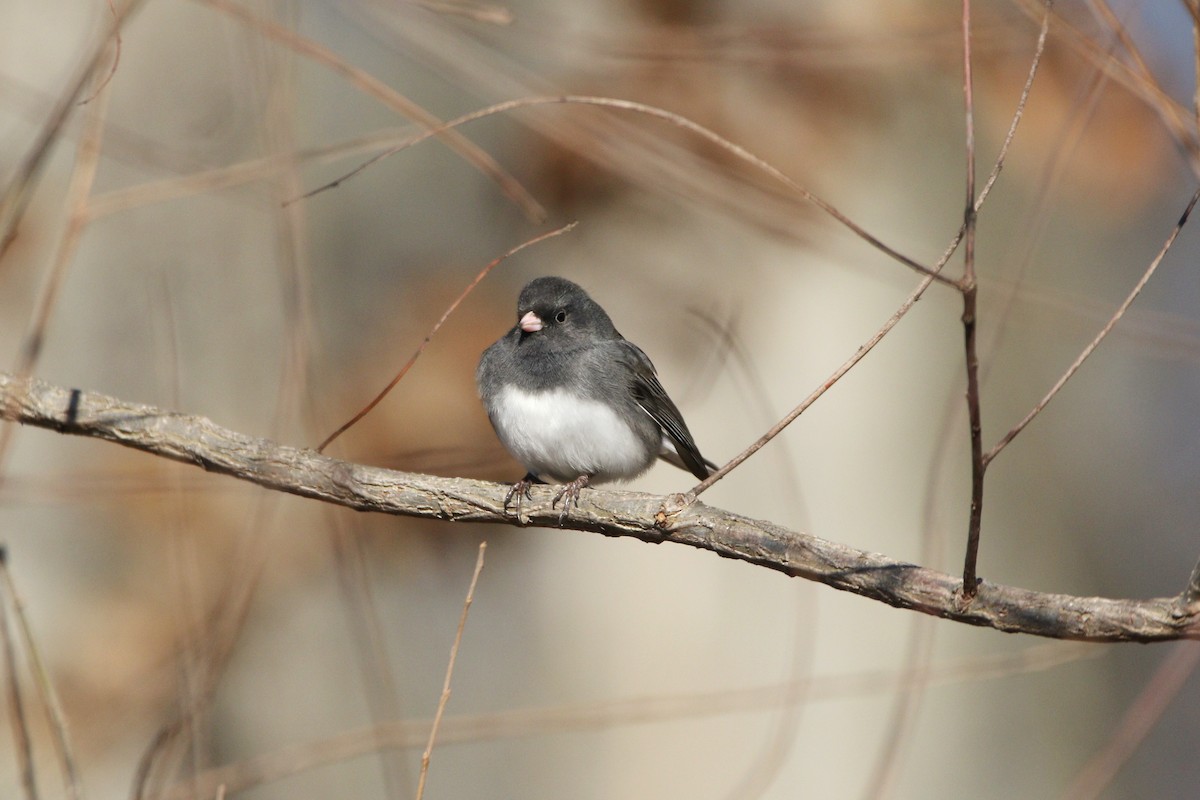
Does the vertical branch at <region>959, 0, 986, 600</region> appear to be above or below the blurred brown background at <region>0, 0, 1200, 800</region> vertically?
below

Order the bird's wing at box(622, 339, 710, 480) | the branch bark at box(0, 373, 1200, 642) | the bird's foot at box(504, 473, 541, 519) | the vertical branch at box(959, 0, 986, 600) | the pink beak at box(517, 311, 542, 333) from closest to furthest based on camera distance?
the vertical branch at box(959, 0, 986, 600), the branch bark at box(0, 373, 1200, 642), the bird's foot at box(504, 473, 541, 519), the pink beak at box(517, 311, 542, 333), the bird's wing at box(622, 339, 710, 480)

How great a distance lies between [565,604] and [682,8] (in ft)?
10.0

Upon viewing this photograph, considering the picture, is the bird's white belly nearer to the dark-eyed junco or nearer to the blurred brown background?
the dark-eyed junco

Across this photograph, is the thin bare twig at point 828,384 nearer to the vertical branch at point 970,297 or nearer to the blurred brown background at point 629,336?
the vertical branch at point 970,297

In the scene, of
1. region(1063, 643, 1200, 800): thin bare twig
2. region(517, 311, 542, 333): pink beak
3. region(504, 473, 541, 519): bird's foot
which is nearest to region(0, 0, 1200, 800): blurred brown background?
region(517, 311, 542, 333): pink beak

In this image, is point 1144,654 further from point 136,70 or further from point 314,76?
point 136,70

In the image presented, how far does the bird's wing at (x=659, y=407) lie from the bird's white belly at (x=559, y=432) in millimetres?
175

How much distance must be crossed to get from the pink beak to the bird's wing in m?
0.31

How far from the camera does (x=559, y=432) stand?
9.09ft

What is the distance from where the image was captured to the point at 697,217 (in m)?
5.21

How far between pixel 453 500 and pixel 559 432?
2.32 feet

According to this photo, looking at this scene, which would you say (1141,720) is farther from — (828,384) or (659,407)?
(659,407)

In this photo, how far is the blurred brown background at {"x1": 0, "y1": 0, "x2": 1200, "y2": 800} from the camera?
176 inches

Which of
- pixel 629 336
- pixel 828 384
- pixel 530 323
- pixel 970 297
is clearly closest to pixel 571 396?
pixel 530 323
